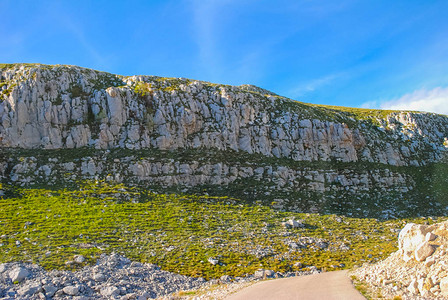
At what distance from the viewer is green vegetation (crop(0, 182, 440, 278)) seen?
26.4 metres

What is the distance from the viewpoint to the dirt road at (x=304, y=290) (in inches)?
667

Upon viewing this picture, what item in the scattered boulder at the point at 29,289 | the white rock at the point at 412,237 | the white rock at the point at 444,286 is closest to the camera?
the white rock at the point at 444,286

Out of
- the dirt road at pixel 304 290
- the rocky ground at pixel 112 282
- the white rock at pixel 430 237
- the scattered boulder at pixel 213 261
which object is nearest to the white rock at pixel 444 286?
the white rock at pixel 430 237

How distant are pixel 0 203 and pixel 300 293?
38.4m

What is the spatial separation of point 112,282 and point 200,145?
1273 inches

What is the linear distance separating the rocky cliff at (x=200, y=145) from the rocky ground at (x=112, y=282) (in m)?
18.7

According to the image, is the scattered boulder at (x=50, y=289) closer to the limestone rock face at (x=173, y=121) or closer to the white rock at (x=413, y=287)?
the white rock at (x=413, y=287)

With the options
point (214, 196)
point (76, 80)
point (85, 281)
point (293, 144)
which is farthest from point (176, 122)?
point (85, 281)

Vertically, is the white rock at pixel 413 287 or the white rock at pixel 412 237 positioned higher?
the white rock at pixel 412 237

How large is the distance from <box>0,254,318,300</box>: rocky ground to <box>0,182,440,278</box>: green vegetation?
4.18 feet

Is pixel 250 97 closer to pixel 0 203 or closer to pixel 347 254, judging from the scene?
pixel 347 254

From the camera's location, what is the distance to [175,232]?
32219mm

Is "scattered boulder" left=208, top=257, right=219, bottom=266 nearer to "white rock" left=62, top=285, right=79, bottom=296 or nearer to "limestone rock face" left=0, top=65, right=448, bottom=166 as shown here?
"white rock" left=62, top=285, right=79, bottom=296

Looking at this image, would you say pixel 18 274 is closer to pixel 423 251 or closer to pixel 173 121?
pixel 423 251
